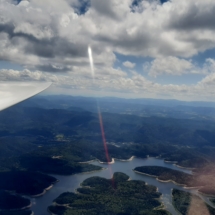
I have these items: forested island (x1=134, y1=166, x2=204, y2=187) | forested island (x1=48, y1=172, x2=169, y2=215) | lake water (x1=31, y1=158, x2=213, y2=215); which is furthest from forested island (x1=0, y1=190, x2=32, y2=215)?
forested island (x1=134, y1=166, x2=204, y2=187)

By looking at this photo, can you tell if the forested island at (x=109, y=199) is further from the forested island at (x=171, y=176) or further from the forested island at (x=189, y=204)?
the forested island at (x=171, y=176)

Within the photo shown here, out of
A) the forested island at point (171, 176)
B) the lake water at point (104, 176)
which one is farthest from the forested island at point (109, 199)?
the forested island at point (171, 176)

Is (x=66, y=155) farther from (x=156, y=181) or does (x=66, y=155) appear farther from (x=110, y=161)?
(x=156, y=181)

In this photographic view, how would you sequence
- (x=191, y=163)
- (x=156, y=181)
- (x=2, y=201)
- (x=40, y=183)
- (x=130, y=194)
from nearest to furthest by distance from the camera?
(x=2, y=201)
(x=130, y=194)
(x=40, y=183)
(x=156, y=181)
(x=191, y=163)

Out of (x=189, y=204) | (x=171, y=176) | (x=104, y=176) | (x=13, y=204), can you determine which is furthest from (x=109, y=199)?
(x=171, y=176)

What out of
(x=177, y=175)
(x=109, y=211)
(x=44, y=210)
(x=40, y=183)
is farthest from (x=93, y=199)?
(x=177, y=175)

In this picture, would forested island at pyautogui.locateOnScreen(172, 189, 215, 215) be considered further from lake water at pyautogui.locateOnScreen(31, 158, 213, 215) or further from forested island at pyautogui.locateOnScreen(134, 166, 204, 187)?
forested island at pyautogui.locateOnScreen(134, 166, 204, 187)

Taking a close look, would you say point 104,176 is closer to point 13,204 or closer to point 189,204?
point 189,204
